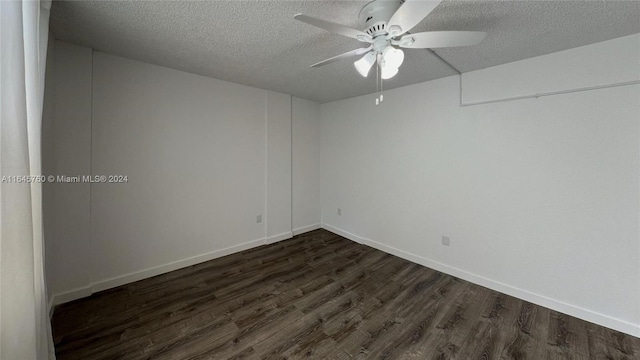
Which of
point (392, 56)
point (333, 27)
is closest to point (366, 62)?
point (392, 56)

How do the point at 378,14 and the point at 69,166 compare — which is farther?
the point at 69,166

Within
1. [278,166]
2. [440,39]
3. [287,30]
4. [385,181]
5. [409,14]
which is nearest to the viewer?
[409,14]

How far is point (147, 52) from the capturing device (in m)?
2.15

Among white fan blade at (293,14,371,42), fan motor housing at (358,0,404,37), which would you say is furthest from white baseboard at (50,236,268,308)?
fan motor housing at (358,0,404,37)

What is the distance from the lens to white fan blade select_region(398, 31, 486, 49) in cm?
130

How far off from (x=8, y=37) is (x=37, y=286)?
1.21 meters

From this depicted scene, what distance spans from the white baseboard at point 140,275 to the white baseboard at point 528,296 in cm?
215

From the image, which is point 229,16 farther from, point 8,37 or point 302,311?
point 302,311

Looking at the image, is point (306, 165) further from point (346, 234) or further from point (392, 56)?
point (392, 56)

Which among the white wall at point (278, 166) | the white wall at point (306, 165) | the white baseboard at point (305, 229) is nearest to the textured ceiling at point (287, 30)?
the white wall at point (278, 166)

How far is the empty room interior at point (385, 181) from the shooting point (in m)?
1.42

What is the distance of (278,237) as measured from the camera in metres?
3.64

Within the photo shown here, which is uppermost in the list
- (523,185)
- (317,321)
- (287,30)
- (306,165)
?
(287,30)

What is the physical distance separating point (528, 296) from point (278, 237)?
10.2 ft
